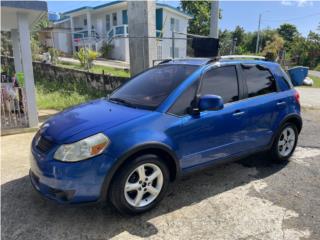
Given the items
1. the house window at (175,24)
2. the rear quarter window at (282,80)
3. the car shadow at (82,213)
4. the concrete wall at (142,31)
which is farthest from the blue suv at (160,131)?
the house window at (175,24)

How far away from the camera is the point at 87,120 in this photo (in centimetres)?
336

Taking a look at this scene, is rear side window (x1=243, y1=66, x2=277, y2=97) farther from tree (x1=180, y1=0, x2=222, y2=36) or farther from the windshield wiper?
tree (x1=180, y1=0, x2=222, y2=36)

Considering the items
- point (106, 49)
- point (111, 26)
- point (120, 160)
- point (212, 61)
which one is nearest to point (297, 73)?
point (212, 61)

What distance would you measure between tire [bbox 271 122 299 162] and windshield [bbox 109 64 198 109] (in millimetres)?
1815

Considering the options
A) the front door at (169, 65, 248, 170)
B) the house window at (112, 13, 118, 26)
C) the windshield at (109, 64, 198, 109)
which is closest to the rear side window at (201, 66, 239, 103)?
the front door at (169, 65, 248, 170)

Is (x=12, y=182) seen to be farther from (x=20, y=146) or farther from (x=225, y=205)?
(x=225, y=205)

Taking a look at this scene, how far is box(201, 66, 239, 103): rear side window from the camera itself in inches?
154

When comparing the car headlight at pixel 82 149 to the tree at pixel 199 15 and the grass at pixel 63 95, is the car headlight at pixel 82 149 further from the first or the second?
the tree at pixel 199 15

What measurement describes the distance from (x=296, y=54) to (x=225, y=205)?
38.1 meters

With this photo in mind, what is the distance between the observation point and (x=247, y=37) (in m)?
59.5

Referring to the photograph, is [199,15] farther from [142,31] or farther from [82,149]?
[82,149]

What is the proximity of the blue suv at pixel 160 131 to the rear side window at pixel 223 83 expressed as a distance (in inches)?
0.5

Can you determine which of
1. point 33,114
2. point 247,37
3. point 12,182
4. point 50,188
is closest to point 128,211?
point 50,188

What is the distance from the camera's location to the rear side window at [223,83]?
390 centimetres
